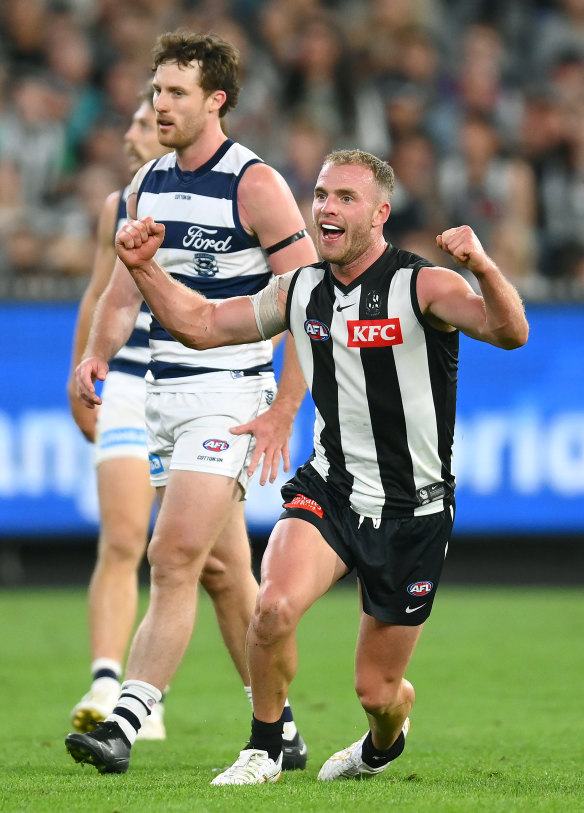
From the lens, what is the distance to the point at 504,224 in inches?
488

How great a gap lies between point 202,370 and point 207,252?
1.49 ft

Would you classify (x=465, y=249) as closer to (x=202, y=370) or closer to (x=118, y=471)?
(x=202, y=370)

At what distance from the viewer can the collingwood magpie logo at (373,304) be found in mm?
4879

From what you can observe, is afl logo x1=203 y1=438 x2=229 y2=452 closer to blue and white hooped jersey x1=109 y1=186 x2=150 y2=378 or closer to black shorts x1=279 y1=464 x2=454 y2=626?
black shorts x1=279 y1=464 x2=454 y2=626

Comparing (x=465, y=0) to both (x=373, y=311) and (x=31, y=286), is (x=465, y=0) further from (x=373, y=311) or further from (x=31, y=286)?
(x=373, y=311)

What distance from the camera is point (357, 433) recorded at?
5027mm

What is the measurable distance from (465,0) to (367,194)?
1089 centimetres

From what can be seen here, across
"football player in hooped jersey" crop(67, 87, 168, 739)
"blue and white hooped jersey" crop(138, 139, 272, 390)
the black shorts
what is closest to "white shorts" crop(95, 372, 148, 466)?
"football player in hooped jersey" crop(67, 87, 168, 739)

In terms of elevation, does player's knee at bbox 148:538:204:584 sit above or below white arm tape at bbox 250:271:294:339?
below

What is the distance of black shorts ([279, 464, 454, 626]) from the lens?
4.98m

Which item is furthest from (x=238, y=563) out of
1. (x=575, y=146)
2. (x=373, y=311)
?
(x=575, y=146)

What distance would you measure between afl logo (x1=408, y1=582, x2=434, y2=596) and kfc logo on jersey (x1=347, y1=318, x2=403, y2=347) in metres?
0.86

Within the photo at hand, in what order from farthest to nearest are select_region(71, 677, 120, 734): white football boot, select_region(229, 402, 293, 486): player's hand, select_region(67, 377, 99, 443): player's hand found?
select_region(67, 377, 99, 443): player's hand
select_region(71, 677, 120, 734): white football boot
select_region(229, 402, 293, 486): player's hand

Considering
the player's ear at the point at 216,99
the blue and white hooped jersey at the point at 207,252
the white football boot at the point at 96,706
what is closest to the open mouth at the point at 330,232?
the blue and white hooped jersey at the point at 207,252
